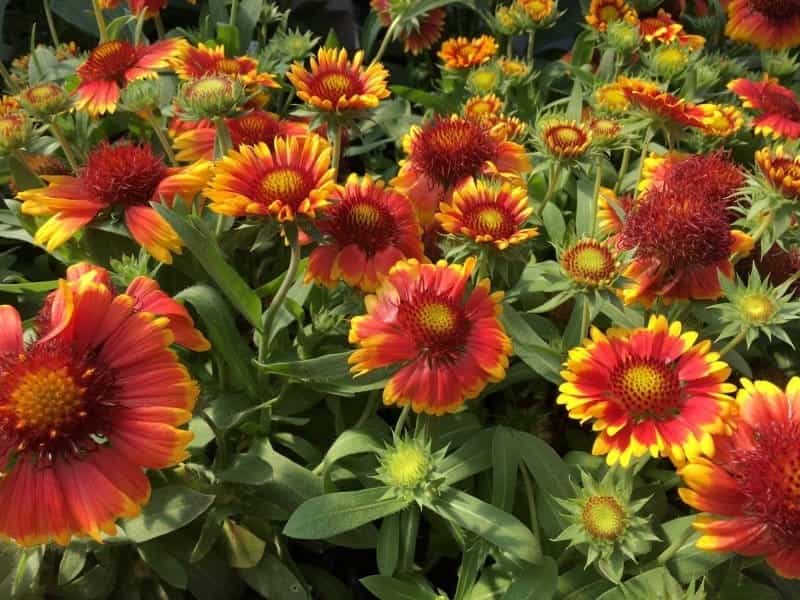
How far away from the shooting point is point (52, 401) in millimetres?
890

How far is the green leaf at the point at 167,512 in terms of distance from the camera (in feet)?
3.46

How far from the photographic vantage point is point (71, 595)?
3.83 feet

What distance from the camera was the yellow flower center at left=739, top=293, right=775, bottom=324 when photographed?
1.08m

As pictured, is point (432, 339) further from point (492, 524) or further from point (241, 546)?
point (241, 546)

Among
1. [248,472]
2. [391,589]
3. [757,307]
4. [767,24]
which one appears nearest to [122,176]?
[248,472]

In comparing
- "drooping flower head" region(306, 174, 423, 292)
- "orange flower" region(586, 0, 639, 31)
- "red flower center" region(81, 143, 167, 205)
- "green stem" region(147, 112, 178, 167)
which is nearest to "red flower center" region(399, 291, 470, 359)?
"drooping flower head" region(306, 174, 423, 292)

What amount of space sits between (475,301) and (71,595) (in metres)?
0.76

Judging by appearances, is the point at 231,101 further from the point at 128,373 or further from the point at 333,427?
the point at 333,427

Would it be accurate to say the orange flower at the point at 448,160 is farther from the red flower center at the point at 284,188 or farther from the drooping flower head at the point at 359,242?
the red flower center at the point at 284,188

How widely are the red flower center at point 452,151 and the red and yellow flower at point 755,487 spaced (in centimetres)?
59

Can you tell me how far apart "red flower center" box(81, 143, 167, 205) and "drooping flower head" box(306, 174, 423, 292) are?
294 mm

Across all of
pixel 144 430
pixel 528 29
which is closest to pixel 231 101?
pixel 144 430

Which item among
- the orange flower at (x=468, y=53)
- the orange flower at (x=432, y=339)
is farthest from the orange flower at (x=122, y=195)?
the orange flower at (x=468, y=53)

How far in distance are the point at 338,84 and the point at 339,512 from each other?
0.72 metres
